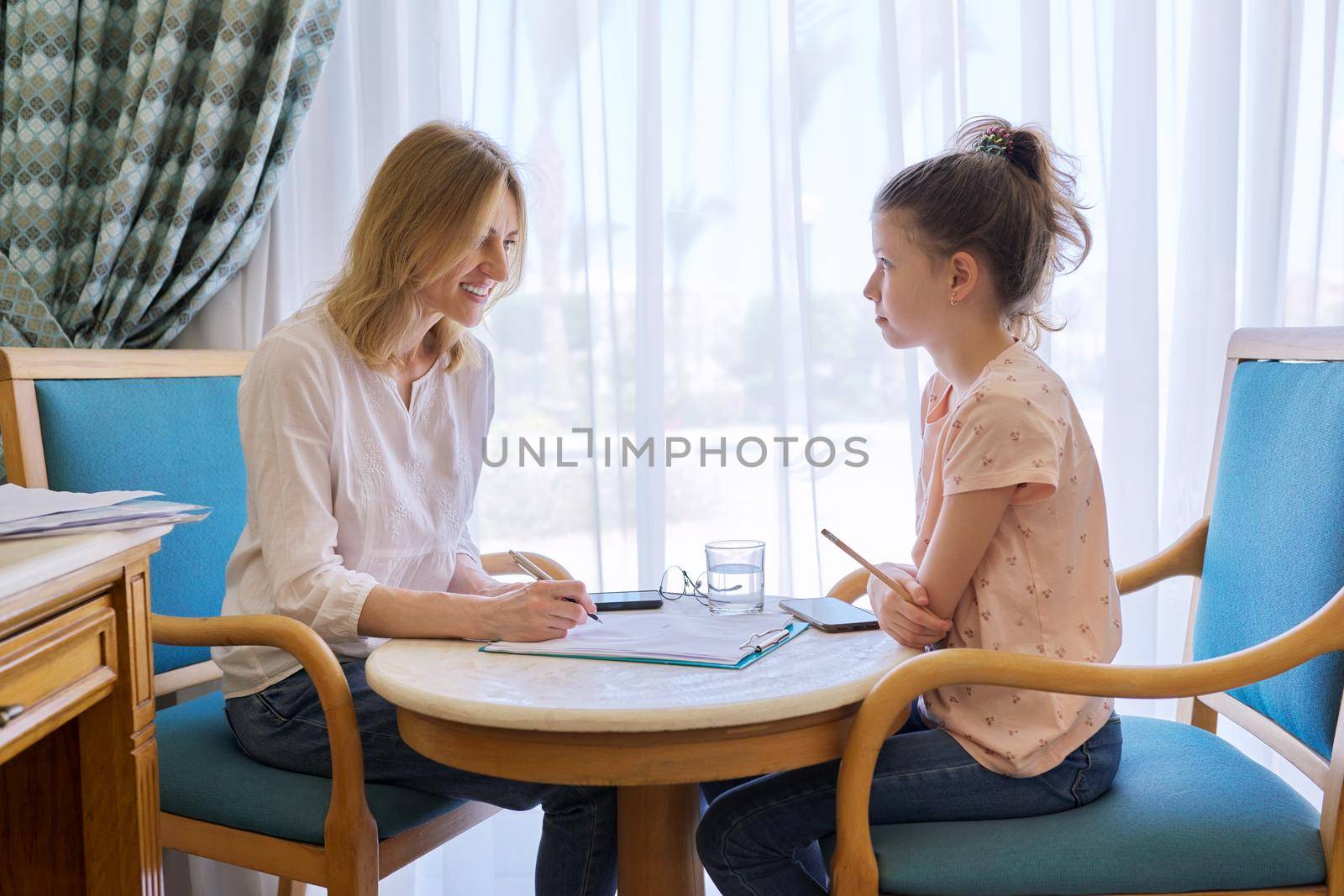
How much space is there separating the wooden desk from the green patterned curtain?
4.08 feet

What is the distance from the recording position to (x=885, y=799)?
4.38 ft

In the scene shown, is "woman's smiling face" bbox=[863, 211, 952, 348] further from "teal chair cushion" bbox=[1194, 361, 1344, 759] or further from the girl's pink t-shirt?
"teal chair cushion" bbox=[1194, 361, 1344, 759]

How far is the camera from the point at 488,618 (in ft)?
4.82

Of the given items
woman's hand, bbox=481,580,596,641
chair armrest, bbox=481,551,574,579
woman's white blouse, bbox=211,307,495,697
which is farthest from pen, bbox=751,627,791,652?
chair armrest, bbox=481,551,574,579

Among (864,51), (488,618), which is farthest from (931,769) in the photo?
(864,51)

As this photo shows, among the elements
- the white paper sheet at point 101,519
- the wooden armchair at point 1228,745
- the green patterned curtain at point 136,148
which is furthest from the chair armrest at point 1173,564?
the green patterned curtain at point 136,148

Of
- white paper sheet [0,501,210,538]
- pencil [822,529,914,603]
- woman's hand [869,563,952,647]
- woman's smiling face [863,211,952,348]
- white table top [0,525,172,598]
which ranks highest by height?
woman's smiling face [863,211,952,348]

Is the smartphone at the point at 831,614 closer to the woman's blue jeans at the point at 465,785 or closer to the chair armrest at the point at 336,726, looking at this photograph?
the woman's blue jeans at the point at 465,785

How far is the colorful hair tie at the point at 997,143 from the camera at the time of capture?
154 cm

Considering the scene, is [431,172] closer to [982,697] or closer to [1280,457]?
[982,697]

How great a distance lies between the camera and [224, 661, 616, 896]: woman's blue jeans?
150 cm

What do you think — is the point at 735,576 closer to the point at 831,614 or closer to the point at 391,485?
the point at 831,614

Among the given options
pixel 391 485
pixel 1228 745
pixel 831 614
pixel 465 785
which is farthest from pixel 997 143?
pixel 465 785

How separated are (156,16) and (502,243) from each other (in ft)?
3.54
